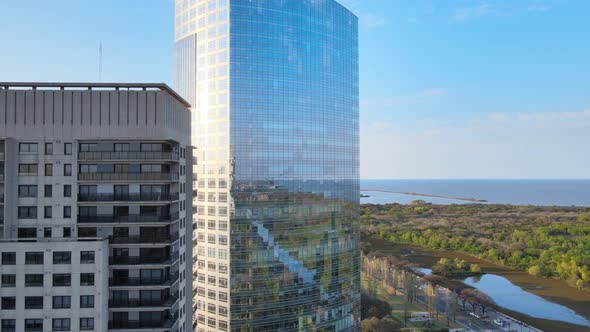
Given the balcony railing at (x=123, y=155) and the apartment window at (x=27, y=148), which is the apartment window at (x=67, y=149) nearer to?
the balcony railing at (x=123, y=155)

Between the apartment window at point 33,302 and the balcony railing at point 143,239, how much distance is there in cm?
772

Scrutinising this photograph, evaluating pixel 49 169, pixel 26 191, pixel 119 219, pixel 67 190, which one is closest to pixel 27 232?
pixel 26 191

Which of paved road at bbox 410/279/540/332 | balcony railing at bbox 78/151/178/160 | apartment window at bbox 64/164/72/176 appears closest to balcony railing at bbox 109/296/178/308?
apartment window at bbox 64/164/72/176

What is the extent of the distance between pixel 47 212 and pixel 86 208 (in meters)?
3.37

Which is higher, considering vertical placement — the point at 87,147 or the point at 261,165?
the point at 87,147

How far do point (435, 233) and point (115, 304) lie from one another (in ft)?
545

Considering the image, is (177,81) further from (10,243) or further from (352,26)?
(10,243)

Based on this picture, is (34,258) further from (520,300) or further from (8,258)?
(520,300)

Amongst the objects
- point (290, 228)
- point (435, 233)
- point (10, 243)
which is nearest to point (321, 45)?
point (290, 228)

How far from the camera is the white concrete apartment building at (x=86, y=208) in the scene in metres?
39.3

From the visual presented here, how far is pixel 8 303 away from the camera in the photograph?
39.1 meters

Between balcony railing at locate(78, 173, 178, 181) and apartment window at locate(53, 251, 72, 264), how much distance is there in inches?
277

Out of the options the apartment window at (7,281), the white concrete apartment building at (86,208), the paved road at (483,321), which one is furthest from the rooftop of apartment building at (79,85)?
the paved road at (483,321)

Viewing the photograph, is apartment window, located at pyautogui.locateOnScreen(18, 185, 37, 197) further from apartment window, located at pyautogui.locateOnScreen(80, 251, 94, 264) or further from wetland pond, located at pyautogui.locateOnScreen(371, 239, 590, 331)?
wetland pond, located at pyautogui.locateOnScreen(371, 239, 590, 331)
